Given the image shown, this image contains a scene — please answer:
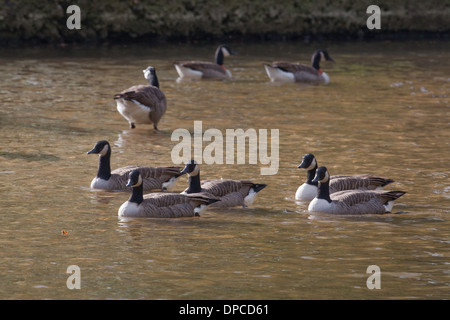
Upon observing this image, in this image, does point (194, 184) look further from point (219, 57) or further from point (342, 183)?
point (219, 57)

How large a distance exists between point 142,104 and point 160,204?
7.54 metres

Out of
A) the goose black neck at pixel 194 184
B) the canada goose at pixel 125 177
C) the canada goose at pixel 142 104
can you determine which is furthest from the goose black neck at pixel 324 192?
the canada goose at pixel 142 104

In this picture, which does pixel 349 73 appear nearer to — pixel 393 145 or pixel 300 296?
pixel 393 145

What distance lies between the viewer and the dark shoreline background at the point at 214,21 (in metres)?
39.2

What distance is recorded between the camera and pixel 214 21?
42.1m

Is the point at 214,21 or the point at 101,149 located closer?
the point at 101,149

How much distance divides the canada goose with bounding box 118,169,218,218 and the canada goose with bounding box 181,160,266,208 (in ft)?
2.03

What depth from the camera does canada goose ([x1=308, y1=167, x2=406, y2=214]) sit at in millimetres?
14844

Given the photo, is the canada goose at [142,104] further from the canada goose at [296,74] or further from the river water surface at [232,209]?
the canada goose at [296,74]

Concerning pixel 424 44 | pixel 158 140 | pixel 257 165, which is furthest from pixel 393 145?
pixel 424 44

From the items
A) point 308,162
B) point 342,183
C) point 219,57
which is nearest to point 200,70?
point 219,57

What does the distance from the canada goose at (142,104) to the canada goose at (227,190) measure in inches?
260

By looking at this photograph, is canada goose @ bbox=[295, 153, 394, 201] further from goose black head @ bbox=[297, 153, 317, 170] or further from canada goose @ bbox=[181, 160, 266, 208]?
canada goose @ bbox=[181, 160, 266, 208]
